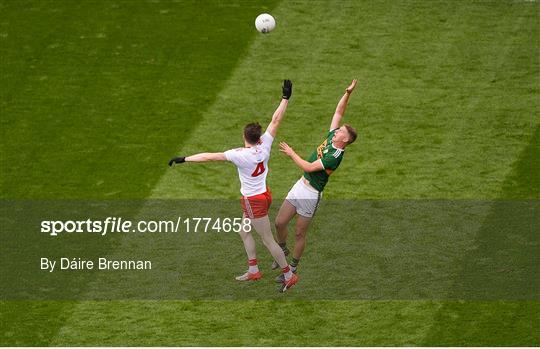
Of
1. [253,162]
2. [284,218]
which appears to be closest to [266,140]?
[253,162]

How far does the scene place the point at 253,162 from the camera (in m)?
16.6

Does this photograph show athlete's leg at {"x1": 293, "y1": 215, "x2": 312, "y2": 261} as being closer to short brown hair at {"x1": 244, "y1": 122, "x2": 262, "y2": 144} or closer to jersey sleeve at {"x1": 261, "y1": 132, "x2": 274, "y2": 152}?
jersey sleeve at {"x1": 261, "y1": 132, "x2": 274, "y2": 152}

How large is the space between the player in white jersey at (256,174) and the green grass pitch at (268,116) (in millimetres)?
734

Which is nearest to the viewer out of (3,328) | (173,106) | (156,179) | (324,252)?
(3,328)

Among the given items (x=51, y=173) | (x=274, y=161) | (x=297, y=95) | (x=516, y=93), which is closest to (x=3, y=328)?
(x=51, y=173)

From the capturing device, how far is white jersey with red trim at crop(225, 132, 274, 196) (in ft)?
54.2

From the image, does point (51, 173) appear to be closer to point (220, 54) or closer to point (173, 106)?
point (173, 106)

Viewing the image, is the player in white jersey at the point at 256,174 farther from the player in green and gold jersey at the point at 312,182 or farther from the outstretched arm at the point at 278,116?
the player in green and gold jersey at the point at 312,182

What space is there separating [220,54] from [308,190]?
7285mm

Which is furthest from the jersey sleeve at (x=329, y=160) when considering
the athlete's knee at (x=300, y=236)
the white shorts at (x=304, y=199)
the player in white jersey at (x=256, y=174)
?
the athlete's knee at (x=300, y=236)

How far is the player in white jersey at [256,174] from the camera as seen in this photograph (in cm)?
1643

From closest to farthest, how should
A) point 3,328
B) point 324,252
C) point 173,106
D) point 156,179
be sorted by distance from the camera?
point 3,328
point 324,252
point 156,179
point 173,106

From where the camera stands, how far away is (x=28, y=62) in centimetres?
2384

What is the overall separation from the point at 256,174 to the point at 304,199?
810 millimetres
